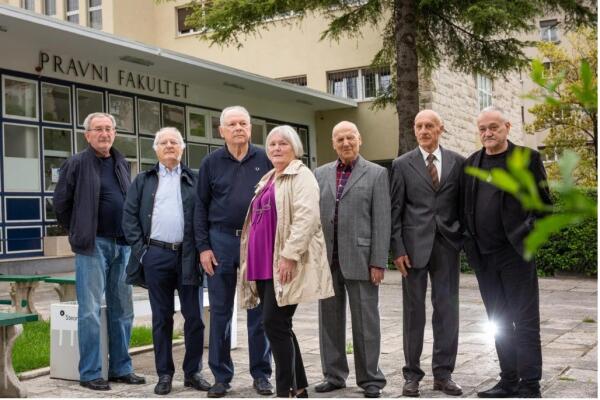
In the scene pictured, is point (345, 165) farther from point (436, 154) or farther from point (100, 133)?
point (100, 133)

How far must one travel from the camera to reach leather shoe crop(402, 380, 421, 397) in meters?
5.09

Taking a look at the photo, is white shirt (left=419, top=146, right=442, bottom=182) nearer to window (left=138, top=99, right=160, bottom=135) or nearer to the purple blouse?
the purple blouse

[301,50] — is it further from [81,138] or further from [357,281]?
[357,281]

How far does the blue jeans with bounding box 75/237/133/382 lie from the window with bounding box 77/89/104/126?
1168 cm

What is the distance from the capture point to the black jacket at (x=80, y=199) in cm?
544

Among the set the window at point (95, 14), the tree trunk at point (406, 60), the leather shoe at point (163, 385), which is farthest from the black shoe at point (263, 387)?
the window at point (95, 14)

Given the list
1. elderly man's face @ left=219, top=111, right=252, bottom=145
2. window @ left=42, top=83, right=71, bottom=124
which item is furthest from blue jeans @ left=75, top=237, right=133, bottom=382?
window @ left=42, top=83, right=71, bottom=124

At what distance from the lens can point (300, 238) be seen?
179 inches

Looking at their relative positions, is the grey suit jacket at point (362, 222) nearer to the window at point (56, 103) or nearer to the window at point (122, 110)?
the window at point (56, 103)

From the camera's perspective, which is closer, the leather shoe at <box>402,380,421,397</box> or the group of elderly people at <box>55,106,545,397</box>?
the group of elderly people at <box>55,106,545,397</box>

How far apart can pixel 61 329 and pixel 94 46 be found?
10.8m

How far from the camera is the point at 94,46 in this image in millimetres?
15672

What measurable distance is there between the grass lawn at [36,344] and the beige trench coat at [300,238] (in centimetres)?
255

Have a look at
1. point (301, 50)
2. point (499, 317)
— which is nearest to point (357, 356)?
point (499, 317)
